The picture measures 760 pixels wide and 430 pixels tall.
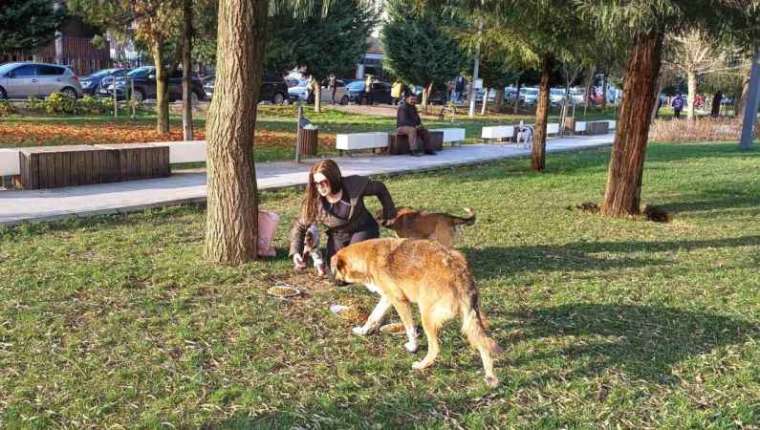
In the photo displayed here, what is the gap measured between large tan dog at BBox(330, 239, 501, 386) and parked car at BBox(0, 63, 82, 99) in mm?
22059

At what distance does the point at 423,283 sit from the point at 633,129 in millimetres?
6491

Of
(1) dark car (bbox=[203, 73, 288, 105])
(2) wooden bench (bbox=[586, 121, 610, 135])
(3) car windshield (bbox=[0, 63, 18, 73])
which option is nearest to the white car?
(1) dark car (bbox=[203, 73, 288, 105])

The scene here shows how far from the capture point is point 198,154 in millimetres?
11750

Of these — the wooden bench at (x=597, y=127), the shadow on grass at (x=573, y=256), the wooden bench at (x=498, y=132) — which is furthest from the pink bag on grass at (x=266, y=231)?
the wooden bench at (x=597, y=127)

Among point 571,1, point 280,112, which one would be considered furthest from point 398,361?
point 280,112

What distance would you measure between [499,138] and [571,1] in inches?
499

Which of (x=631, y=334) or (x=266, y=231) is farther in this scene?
(x=266, y=231)

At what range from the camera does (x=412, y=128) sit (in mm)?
15812

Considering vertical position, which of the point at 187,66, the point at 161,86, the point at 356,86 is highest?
the point at 356,86

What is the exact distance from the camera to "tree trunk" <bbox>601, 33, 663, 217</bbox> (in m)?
9.02

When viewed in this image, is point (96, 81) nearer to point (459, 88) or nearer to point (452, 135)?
point (452, 135)

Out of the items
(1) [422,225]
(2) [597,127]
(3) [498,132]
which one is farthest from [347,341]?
(2) [597,127]

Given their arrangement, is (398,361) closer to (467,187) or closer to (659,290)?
(659,290)

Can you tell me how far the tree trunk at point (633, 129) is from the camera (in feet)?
29.6
